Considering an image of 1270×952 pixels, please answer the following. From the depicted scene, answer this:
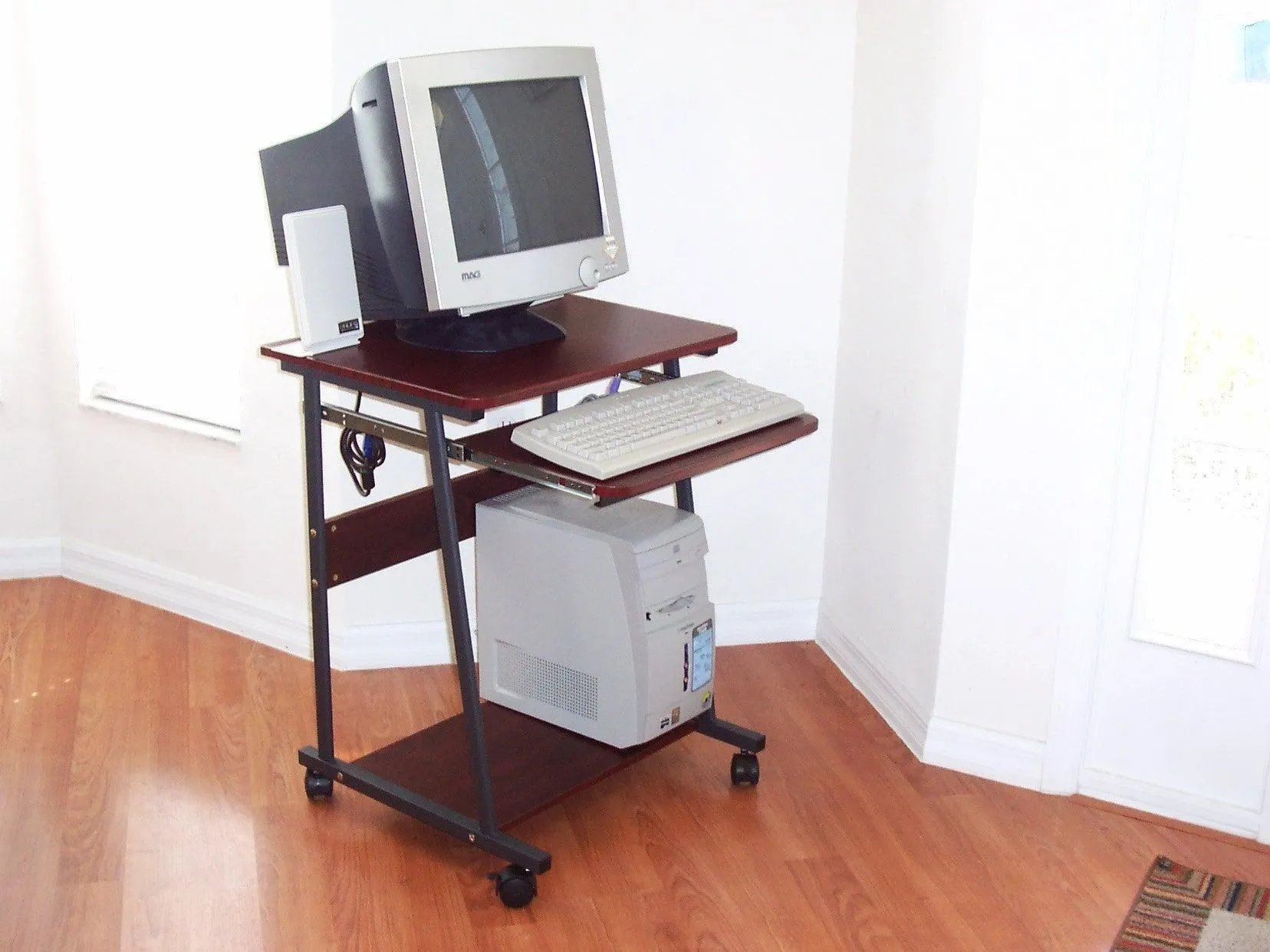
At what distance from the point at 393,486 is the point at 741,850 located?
41.5 inches

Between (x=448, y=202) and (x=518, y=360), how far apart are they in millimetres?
263

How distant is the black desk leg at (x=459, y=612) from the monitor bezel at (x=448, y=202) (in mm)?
226

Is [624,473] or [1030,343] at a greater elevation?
[1030,343]

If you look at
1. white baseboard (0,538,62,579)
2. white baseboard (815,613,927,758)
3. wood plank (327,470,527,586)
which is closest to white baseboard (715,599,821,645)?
white baseboard (815,613,927,758)

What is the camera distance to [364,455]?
247 cm

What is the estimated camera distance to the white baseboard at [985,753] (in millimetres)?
2600

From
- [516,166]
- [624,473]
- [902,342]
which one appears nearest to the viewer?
[624,473]

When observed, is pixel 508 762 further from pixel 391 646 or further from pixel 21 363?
pixel 21 363

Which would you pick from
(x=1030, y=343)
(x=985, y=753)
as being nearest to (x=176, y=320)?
(x=1030, y=343)

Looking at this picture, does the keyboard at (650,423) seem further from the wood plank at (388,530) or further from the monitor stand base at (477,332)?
the wood plank at (388,530)

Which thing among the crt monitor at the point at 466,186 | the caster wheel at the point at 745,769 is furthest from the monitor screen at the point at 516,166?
the caster wheel at the point at 745,769

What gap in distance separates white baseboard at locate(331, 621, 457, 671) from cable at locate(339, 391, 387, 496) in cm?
59

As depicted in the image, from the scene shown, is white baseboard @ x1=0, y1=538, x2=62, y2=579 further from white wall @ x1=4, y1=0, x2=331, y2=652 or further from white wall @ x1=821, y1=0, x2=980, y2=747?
white wall @ x1=821, y1=0, x2=980, y2=747

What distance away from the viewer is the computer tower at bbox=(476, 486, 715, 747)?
237 centimetres
